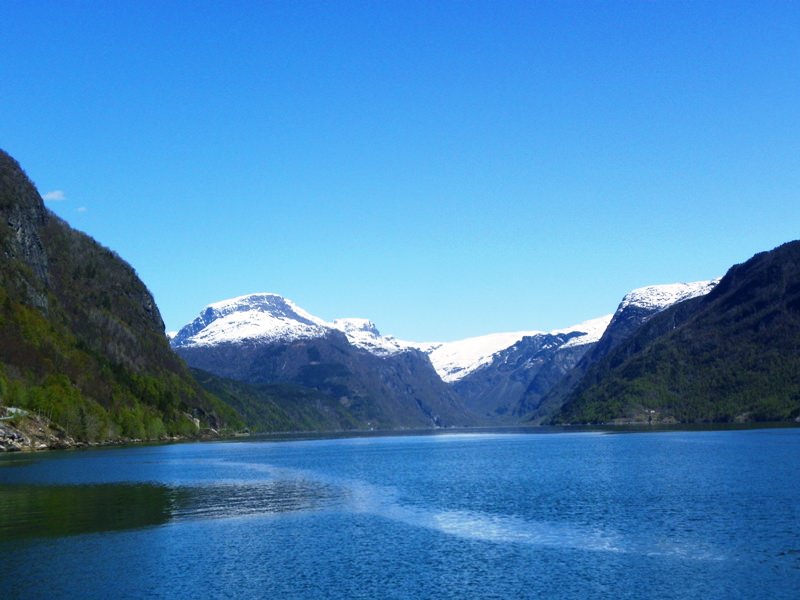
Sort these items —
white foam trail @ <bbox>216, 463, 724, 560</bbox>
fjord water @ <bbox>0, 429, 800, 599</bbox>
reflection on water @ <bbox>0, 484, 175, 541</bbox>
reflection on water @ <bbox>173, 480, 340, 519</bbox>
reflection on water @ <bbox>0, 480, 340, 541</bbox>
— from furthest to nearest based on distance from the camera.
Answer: reflection on water @ <bbox>173, 480, 340, 519</bbox>, reflection on water @ <bbox>0, 480, 340, 541</bbox>, reflection on water @ <bbox>0, 484, 175, 541</bbox>, white foam trail @ <bbox>216, 463, 724, 560</bbox>, fjord water @ <bbox>0, 429, 800, 599</bbox>

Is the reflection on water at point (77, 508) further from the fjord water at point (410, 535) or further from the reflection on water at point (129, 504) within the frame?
the fjord water at point (410, 535)

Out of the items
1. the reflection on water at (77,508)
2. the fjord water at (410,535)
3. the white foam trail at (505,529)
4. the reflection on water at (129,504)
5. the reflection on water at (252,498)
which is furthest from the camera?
the reflection on water at (252,498)

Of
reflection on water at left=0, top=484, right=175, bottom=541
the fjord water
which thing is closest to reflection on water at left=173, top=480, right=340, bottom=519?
the fjord water

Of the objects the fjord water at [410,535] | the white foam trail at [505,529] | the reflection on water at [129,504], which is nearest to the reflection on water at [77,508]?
the reflection on water at [129,504]

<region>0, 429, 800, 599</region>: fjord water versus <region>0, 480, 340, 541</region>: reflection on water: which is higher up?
<region>0, 480, 340, 541</region>: reflection on water

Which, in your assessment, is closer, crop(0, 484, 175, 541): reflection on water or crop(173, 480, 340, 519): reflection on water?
crop(0, 484, 175, 541): reflection on water

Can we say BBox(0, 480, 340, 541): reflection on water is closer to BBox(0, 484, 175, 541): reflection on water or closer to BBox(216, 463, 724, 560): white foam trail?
BBox(0, 484, 175, 541): reflection on water

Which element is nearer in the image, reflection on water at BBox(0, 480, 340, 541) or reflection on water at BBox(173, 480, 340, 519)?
reflection on water at BBox(0, 480, 340, 541)

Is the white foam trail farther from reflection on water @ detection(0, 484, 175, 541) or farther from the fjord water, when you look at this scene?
reflection on water @ detection(0, 484, 175, 541)

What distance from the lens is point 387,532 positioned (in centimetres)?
7631

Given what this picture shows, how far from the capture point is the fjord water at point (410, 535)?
5506 cm

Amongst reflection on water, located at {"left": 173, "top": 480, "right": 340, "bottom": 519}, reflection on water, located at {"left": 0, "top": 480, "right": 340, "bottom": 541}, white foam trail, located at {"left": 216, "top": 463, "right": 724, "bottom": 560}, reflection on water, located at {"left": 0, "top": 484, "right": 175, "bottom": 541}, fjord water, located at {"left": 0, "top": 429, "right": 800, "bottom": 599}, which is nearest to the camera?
fjord water, located at {"left": 0, "top": 429, "right": 800, "bottom": 599}

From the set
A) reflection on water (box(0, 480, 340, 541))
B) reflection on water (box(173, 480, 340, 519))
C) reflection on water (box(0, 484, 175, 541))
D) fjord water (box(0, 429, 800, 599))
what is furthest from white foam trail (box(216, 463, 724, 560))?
reflection on water (box(0, 484, 175, 541))

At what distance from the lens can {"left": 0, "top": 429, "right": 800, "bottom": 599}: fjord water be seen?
181 ft
